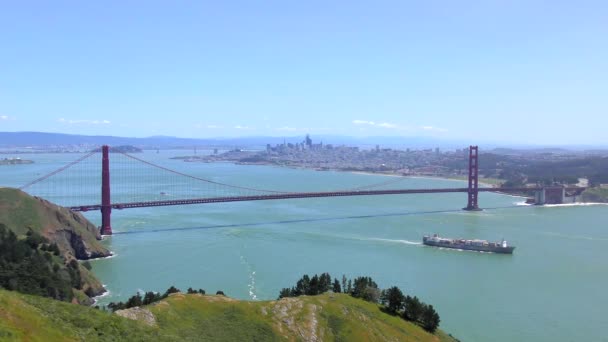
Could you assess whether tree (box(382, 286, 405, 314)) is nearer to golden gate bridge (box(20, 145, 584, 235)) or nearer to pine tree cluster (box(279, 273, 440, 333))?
pine tree cluster (box(279, 273, 440, 333))

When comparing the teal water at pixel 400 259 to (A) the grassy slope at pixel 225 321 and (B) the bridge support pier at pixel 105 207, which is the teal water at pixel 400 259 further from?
(A) the grassy slope at pixel 225 321

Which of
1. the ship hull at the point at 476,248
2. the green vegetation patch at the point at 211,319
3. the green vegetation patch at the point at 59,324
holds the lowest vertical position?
the ship hull at the point at 476,248

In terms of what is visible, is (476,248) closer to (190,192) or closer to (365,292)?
(365,292)

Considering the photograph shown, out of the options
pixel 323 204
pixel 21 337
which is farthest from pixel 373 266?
pixel 323 204

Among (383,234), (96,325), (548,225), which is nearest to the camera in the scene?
(96,325)

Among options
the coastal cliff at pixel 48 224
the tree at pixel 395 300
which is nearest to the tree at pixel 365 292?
the tree at pixel 395 300

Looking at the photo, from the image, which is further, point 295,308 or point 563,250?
point 563,250

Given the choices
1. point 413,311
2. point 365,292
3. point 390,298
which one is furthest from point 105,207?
point 413,311

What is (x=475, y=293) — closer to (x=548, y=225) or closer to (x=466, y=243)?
(x=466, y=243)

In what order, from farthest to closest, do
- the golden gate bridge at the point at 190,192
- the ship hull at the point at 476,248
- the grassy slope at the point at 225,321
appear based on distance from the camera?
1. the golden gate bridge at the point at 190,192
2. the ship hull at the point at 476,248
3. the grassy slope at the point at 225,321
